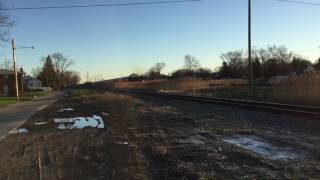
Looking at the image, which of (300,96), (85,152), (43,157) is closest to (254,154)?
(85,152)

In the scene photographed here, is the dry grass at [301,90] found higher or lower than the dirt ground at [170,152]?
higher

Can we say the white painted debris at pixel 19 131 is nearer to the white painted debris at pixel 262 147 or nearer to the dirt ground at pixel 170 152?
the dirt ground at pixel 170 152

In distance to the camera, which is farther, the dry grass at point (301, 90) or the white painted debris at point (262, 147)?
the dry grass at point (301, 90)

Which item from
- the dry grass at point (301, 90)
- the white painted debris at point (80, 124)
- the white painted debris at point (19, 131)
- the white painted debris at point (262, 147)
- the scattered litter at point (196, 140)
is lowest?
the white painted debris at point (80, 124)

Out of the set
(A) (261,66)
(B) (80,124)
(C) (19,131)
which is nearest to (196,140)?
(C) (19,131)

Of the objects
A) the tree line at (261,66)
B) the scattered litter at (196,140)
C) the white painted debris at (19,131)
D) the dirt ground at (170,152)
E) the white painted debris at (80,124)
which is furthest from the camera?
the tree line at (261,66)

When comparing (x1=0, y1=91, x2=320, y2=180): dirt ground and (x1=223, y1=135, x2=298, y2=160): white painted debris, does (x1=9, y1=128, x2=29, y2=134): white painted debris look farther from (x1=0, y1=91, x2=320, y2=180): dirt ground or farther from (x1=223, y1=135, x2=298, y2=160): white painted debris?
(x1=223, y1=135, x2=298, y2=160): white painted debris

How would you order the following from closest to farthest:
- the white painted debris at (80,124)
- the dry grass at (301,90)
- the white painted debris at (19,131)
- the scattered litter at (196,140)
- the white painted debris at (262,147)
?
the white painted debris at (262,147) < the scattered litter at (196,140) < the white painted debris at (19,131) < the white painted debris at (80,124) < the dry grass at (301,90)

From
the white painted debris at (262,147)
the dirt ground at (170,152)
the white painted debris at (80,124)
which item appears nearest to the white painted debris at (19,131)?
the dirt ground at (170,152)

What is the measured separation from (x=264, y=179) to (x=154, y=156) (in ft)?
11.7

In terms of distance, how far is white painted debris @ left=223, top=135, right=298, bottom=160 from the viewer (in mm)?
10374

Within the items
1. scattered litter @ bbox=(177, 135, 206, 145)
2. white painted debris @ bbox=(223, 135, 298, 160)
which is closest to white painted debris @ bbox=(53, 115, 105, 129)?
scattered litter @ bbox=(177, 135, 206, 145)

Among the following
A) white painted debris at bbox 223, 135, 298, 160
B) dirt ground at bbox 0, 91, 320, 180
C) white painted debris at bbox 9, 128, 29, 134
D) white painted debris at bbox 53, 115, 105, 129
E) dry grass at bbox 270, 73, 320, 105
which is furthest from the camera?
dry grass at bbox 270, 73, 320, 105

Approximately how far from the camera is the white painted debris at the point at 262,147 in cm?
1037
